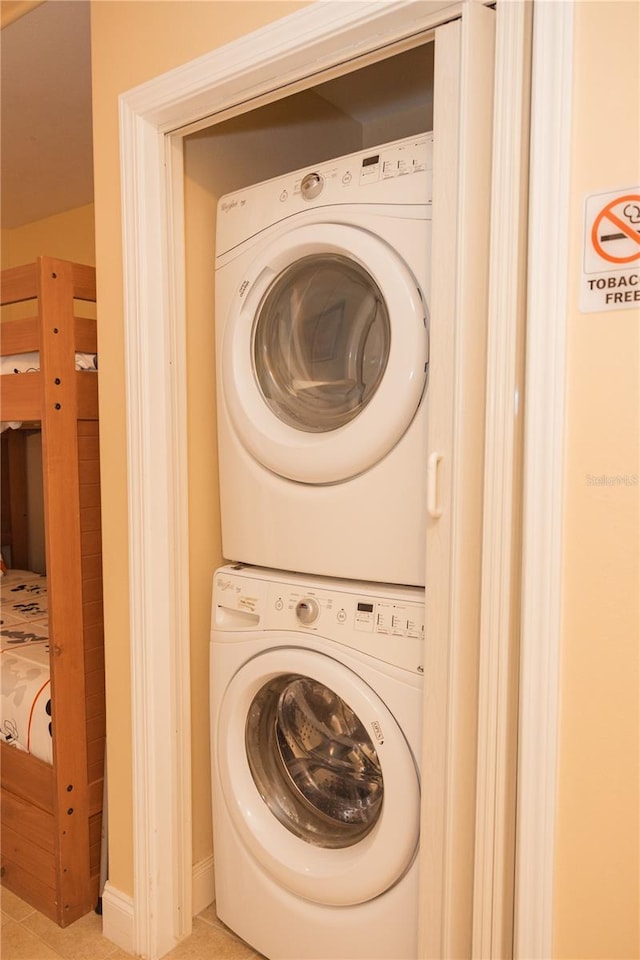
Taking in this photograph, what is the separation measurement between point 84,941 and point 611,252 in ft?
6.52

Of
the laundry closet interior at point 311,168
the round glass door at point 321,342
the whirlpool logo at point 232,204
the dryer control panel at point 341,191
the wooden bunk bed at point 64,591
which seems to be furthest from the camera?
the wooden bunk bed at point 64,591

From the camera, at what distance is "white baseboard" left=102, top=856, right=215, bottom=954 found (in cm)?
171

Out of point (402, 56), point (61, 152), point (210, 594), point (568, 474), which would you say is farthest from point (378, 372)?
point (61, 152)

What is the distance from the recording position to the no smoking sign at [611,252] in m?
1.02

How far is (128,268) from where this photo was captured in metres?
1.60

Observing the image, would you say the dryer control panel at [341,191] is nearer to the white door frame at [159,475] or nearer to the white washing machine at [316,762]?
the white door frame at [159,475]

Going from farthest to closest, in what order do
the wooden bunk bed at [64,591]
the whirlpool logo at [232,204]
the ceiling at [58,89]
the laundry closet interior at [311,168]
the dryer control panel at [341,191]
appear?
the ceiling at [58,89] < the wooden bunk bed at [64,591] < the whirlpool logo at [232,204] < the dryer control panel at [341,191] < the laundry closet interior at [311,168]

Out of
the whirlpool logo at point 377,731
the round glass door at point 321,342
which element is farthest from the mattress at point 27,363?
the whirlpool logo at point 377,731

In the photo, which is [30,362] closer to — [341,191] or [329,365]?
[329,365]

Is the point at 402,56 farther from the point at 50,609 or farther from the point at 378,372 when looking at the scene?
the point at 50,609

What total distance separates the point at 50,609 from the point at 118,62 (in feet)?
4.48

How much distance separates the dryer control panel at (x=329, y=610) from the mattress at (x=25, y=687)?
653 millimetres

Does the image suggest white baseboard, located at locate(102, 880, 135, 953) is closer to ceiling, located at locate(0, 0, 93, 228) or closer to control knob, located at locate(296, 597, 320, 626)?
control knob, located at locate(296, 597, 320, 626)

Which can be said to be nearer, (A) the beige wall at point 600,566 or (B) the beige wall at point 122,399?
(A) the beige wall at point 600,566
